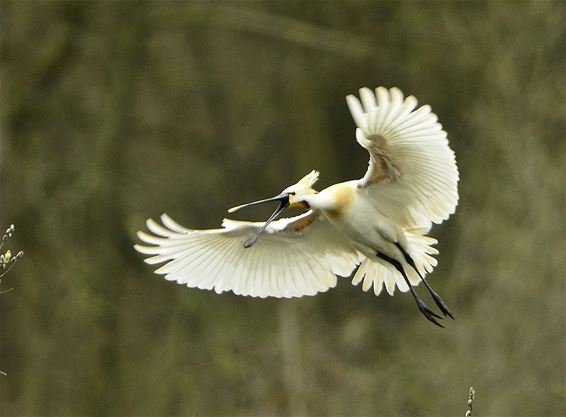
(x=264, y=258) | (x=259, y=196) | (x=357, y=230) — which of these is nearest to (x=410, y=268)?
(x=357, y=230)

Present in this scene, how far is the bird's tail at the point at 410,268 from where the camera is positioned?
8.34 m

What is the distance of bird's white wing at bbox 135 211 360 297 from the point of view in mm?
8375

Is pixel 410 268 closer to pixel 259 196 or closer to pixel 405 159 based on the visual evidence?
pixel 405 159

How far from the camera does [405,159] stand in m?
7.65

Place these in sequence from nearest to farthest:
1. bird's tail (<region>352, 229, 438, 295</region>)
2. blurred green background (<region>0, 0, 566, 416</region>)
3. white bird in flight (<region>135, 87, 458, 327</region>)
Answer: white bird in flight (<region>135, 87, 458, 327</region>) → bird's tail (<region>352, 229, 438, 295</region>) → blurred green background (<region>0, 0, 566, 416</region>)

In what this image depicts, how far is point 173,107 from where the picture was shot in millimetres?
19016

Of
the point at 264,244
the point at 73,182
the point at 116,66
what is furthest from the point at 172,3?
the point at 264,244

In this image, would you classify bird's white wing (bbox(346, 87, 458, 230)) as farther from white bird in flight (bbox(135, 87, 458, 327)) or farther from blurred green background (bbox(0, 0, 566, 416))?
blurred green background (bbox(0, 0, 566, 416))

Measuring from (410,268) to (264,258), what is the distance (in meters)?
0.97

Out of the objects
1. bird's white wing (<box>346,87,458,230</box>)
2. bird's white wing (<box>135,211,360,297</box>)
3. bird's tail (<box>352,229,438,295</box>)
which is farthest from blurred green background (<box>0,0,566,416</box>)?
bird's white wing (<box>346,87,458,230</box>)

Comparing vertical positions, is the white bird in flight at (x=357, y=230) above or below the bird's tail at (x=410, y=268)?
above

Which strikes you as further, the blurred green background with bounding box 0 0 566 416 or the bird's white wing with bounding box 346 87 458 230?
the blurred green background with bounding box 0 0 566 416

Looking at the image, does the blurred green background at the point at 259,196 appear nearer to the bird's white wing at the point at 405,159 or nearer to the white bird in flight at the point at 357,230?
the white bird in flight at the point at 357,230

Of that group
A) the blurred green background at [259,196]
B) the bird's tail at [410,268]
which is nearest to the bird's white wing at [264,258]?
the bird's tail at [410,268]
